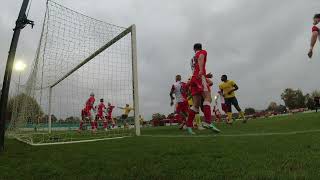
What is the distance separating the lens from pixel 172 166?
4.15 metres

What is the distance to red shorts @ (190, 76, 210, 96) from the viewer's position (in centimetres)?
876

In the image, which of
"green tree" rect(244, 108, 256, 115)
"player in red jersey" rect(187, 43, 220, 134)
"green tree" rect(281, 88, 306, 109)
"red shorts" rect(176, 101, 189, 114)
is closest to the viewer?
"player in red jersey" rect(187, 43, 220, 134)

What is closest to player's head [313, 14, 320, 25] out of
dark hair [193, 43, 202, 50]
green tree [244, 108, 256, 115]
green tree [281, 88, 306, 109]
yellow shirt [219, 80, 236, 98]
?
dark hair [193, 43, 202, 50]

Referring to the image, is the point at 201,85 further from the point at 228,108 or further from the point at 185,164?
the point at 228,108

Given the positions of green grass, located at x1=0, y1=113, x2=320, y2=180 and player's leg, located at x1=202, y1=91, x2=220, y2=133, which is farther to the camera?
player's leg, located at x1=202, y1=91, x2=220, y2=133

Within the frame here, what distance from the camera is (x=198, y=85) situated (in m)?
8.80

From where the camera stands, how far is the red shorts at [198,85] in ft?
28.7

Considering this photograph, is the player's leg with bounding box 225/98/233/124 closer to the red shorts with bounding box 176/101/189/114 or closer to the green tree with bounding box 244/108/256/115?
the red shorts with bounding box 176/101/189/114

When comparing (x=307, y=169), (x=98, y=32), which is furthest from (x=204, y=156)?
(x=98, y=32)

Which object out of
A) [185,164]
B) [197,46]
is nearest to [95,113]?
[197,46]

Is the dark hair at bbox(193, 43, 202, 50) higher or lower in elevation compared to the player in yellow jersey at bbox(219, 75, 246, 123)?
higher

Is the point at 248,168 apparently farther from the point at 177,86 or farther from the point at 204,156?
the point at 177,86

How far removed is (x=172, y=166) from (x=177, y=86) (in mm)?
9718

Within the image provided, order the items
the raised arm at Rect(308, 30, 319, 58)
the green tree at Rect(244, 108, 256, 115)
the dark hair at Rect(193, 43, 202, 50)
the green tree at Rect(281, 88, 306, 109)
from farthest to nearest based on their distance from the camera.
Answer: the green tree at Rect(281, 88, 306, 109)
the green tree at Rect(244, 108, 256, 115)
the dark hair at Rect(193, 43, 202, 50)
the raised arm at Rect(308, 30, 319, 58)
